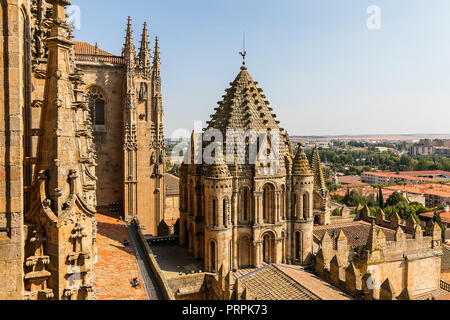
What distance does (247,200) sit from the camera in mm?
24047

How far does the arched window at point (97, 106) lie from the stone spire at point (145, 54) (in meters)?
4.98

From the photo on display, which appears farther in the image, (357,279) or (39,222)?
(357,279)

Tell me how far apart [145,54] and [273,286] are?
82.7 ft

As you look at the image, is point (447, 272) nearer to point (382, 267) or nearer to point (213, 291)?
point (382, 267)

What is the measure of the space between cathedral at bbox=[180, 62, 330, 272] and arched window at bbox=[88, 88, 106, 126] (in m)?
11.6

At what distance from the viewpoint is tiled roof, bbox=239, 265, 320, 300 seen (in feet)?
61.2

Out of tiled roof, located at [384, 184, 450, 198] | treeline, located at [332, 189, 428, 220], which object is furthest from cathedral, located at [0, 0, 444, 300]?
tiled roof, located at [384, 184, 450, 198]

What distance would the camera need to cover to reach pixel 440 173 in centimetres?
17238

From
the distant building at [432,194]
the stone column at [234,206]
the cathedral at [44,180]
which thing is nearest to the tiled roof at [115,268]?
the cathedral at [44,180]

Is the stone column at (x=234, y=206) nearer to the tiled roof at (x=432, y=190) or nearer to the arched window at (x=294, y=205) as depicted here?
the arched window at (x=294, y=205)

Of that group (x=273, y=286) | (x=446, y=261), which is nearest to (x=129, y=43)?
(x=273, y=286)
